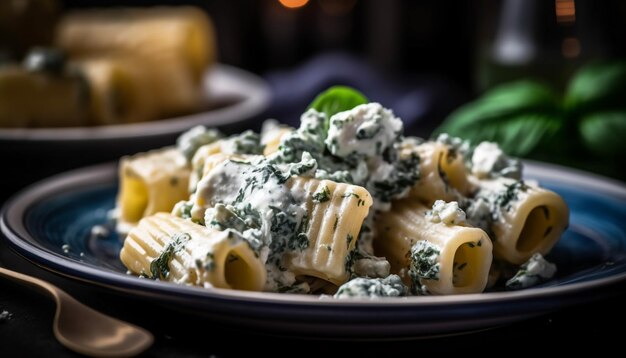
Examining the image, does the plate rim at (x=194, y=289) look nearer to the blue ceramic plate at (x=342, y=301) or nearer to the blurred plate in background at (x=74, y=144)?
the blue ceramic plate at (x=342, y=301)

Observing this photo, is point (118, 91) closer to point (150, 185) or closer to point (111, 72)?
point (111, 72)

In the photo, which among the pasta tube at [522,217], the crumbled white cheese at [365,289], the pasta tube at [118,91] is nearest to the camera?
the crumbled white cheese at [365,289]

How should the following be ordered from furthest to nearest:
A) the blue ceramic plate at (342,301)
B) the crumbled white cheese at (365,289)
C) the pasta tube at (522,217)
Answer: the pasta tube at (522,217) → the crumbled white cheese at (365,289) → the blue ceramic plate at (342,301)

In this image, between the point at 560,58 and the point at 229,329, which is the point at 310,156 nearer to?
the point at 229,329

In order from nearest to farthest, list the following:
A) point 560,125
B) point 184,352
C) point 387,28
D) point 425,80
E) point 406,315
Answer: point 406,315 < point 184,352 < point 560,125 < point 425,80 < point 387,28

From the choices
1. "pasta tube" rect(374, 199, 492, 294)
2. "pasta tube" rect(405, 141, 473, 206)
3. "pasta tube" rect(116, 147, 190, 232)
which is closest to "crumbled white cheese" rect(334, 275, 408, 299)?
"pasta tube" rect(374, 199, 492, 294)

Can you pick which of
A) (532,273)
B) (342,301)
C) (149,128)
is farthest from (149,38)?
(342,301)

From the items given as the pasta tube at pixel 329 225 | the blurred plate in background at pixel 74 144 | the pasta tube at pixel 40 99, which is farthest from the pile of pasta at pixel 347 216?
the pasta tube at pixel 40 99

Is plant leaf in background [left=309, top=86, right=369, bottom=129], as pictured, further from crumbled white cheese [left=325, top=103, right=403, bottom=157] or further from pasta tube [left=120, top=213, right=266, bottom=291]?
pasta tube [left=120, top=213, right=266, bottom=291]

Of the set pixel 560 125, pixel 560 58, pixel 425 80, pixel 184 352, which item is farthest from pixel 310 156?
pixel 425 80
